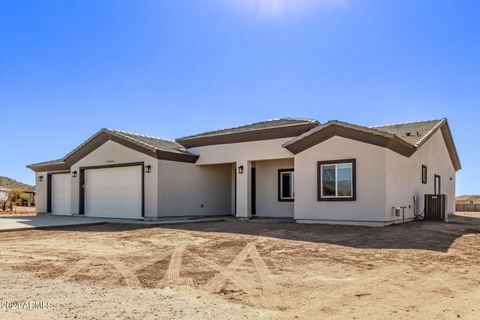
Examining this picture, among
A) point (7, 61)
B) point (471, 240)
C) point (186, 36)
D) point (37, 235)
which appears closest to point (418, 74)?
point (471, 240)

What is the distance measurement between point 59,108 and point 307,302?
16.8 metres

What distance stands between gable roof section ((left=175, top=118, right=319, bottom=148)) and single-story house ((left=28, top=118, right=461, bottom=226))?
0.16ft

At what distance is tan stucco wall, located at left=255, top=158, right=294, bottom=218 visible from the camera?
56.7 ft

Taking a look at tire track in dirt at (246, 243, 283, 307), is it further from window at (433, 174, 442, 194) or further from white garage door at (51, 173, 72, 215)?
white garage door at (51, 173, 72, 215)

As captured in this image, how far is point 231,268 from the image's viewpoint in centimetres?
714

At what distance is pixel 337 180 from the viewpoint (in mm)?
13836

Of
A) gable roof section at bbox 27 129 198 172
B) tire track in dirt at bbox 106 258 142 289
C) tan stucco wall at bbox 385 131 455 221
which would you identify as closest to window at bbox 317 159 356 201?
tan stucco wall at bbox 385 131 455 221

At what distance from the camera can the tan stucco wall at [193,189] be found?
1714 centimetres

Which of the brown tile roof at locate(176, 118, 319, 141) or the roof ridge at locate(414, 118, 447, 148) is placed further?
the brown tile roof at locate(176, 118, 319, 141)

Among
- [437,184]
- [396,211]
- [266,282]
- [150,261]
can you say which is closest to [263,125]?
[396,211]

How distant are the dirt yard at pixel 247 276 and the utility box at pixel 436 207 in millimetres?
4009

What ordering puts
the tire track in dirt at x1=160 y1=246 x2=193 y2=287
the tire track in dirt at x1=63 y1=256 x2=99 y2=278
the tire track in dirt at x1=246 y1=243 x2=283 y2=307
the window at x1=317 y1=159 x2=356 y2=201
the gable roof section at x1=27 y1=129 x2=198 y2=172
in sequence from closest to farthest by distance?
the tire track in dirt at x1=246 y1=243 x2=283 y2=307, the tire track in dirt at x1=160 y1=246 x2=193 y2=287, the tire track in dirt at x1=63 y1=256 x2=99 y2=278, the window at x1=317 y1=159 x2=356 y2=201, the gable roof section at x1=27 y1=129 x2=198 y2=172

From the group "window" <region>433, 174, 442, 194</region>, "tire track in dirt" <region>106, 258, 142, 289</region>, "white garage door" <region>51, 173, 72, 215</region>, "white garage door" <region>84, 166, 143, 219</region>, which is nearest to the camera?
"tire track in dirt" <region>106, 258, 142, 289</region>

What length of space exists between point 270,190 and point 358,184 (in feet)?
16.9
